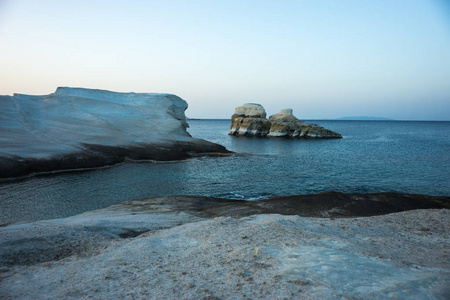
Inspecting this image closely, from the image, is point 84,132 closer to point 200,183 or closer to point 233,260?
point 200,183

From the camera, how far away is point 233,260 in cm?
562

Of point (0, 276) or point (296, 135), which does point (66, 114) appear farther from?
point (296, 135)

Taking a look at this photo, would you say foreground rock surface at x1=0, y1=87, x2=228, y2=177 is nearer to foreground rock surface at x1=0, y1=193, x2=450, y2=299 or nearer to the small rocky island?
foreground rock surface at x1=0, y1=193, x2=450, y2=299

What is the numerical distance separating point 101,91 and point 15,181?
25.0m

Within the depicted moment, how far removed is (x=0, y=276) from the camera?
204 inches

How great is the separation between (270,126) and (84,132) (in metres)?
56.6

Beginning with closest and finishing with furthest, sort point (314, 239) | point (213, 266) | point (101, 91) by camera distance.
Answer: point (213, 266)
point (314, 239)
point (101, 91)

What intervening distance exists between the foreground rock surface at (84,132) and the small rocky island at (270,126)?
39.1 metres

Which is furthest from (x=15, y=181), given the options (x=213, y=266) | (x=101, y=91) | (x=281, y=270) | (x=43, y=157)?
(x=101, y=91)

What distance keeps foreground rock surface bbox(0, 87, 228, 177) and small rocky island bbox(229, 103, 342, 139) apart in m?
39.1

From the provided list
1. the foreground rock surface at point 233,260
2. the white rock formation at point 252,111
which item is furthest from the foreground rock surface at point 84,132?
the white rock formation at point 252,111

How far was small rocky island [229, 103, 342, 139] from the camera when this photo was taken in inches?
2943

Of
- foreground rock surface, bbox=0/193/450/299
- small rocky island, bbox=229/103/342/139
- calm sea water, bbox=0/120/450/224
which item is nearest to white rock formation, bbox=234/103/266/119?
small rocky island, bbox=229/103/342/139

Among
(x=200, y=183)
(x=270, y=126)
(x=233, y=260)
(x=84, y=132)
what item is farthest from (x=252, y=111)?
(x=233, y=260)
